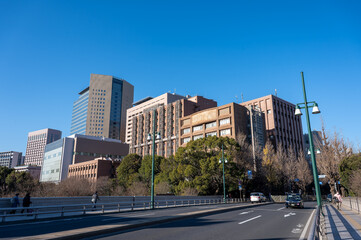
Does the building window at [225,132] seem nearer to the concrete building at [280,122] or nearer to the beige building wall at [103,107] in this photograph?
the concrete building at [280,122]

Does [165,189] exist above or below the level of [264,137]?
below

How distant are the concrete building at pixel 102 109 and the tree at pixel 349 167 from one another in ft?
549

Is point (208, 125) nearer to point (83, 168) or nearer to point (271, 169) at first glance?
point (271, 169)

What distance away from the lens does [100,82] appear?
19075 cm

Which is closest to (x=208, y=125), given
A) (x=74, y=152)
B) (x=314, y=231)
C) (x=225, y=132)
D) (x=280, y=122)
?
(x=225, y=132)

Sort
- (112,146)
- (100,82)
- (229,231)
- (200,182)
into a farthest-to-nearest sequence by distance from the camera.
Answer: (100,82) < (112,146) < (200,182) < (229,231)

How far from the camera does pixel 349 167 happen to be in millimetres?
36125

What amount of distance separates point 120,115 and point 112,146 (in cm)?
5954

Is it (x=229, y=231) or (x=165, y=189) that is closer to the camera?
(x=229, y=231)

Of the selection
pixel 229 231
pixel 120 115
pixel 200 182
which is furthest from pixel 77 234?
pixel 120 115

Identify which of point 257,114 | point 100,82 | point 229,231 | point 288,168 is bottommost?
point 229,231

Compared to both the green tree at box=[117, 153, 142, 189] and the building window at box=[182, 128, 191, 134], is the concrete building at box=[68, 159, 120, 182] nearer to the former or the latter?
the green tree at box=[117, 153, 142, 189]

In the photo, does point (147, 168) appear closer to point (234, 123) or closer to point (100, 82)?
point (234, 123)

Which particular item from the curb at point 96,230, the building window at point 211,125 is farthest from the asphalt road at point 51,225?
the building window at point 211,125
